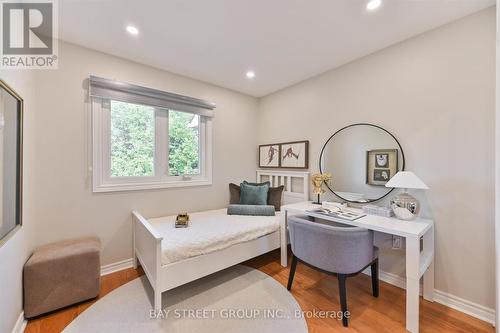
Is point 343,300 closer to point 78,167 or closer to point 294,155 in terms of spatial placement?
point 294,155

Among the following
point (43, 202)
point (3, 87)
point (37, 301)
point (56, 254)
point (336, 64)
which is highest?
point (336, 64)

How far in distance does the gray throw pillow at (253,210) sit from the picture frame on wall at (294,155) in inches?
30.5

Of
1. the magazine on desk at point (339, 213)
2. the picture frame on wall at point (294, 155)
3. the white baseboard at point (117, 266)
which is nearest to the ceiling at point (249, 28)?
the picture frame on wall at point (294, 155)

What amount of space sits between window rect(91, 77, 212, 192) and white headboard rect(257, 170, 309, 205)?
107 centimetres

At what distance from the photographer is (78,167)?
2.16m

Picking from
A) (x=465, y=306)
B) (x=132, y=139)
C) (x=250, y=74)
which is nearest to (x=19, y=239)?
(x=132, y=139)

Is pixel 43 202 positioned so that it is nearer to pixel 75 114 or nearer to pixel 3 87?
pixel 75 114

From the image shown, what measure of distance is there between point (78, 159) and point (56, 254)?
0.92 metres

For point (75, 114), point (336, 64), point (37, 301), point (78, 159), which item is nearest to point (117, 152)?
point (78, 159)

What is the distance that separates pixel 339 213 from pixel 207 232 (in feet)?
4.42

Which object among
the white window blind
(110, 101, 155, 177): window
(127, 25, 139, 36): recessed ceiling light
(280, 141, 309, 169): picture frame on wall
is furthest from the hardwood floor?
(127, 25, 139, 36): recessed ceiling light

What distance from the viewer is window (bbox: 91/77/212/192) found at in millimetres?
2307

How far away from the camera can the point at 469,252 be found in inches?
68.3

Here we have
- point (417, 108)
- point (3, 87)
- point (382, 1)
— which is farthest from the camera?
point (417, 108)
